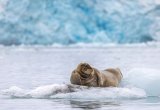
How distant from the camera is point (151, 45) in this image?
46906 mm

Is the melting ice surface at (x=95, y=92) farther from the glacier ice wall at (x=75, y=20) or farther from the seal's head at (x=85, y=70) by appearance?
the glacier ice wall at (x=75, y=20)

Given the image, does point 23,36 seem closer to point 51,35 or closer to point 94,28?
point 51,35

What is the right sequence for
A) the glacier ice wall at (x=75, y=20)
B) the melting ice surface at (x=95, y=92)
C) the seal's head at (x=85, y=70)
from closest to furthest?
1. the melting ice surface at (x=95, y=92)
2. the seal's head at (x=85, y=70)
3. the glacier ice wall at (x=75, y=20)

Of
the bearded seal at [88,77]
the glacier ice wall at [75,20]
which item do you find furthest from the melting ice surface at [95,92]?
the glacier ice wall at [75,20]

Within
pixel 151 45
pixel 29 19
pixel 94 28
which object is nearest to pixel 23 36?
pixel 29 19

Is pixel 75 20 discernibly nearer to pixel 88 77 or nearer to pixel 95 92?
pixel 88 77

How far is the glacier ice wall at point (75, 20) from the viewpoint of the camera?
40.6 meters

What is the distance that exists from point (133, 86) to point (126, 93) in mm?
820

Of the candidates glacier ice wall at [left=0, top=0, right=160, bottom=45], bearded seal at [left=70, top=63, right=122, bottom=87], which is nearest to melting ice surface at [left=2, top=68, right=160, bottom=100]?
bearded seal at [left=70, top=63, right=122, bottom=87]

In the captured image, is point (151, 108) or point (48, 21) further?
point (48, 21)

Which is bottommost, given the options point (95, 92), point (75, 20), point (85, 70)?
point (95, 92)

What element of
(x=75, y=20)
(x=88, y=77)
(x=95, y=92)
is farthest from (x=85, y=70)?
(x=75, y=20)

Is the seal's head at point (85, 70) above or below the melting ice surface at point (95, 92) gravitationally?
above

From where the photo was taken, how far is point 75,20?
40750 mm
